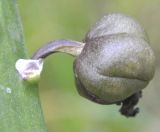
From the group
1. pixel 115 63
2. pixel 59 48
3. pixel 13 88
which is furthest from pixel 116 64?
pixel 13 88

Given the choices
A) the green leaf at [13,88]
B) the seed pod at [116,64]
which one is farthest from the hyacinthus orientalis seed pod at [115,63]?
the green leaf at [13,88]

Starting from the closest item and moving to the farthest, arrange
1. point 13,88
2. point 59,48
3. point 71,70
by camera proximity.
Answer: point 13,88 < point 59,48 < point 71,70

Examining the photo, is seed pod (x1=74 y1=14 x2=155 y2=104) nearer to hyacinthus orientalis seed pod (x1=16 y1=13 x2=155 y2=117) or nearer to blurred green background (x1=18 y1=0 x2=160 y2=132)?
hyacinthus orientalis seed pod (x1=16 y1=13 x2=155 y2=117)

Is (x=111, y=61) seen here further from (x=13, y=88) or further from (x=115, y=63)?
(x=13, y=88)

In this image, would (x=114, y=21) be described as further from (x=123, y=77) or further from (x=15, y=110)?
(x=15, y=110)

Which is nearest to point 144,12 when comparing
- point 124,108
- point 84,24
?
point 84,24

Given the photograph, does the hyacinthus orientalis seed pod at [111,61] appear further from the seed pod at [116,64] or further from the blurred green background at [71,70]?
the blurred green background at [71,70]

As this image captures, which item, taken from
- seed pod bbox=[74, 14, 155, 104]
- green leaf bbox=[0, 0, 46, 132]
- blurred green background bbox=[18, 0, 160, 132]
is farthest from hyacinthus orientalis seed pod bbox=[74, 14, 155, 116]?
blurred green background bbox=[18, 0, 160, 132]

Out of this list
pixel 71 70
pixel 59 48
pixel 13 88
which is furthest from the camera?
pixel 71 70
